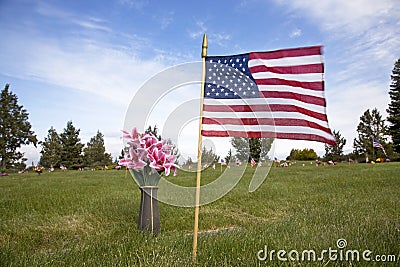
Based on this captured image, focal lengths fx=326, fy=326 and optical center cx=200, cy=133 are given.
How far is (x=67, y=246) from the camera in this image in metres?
3.91

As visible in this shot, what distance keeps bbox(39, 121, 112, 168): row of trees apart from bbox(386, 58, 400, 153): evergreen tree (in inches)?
1367

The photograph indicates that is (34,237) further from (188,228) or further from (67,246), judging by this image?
(188,228)

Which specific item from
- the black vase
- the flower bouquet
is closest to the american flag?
the flower bouquet

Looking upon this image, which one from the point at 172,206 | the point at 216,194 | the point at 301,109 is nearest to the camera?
the point at 301,109

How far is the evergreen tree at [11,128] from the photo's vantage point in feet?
124

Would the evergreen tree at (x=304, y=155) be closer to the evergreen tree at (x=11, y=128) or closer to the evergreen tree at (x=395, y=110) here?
the evergreen tree at (x=395, y=110)

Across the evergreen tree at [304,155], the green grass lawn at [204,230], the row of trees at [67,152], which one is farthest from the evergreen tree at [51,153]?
the green grass lawn at [204,230]

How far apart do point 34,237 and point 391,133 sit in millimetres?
43499

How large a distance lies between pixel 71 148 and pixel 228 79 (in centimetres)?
4206

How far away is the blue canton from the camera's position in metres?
3.46

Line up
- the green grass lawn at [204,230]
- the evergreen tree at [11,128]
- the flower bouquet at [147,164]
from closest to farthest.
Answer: the green grass lawn at [204,230]
the flower bouquet at [147,164]
the evergreen tree at [11,128]

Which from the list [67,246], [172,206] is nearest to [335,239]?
[67,246]

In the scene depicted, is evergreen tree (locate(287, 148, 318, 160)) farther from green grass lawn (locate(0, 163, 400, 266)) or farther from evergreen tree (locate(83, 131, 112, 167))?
green grass lawn (locate(0, 163, 400, 266))

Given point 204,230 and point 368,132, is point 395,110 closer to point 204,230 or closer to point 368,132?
point 368,132
